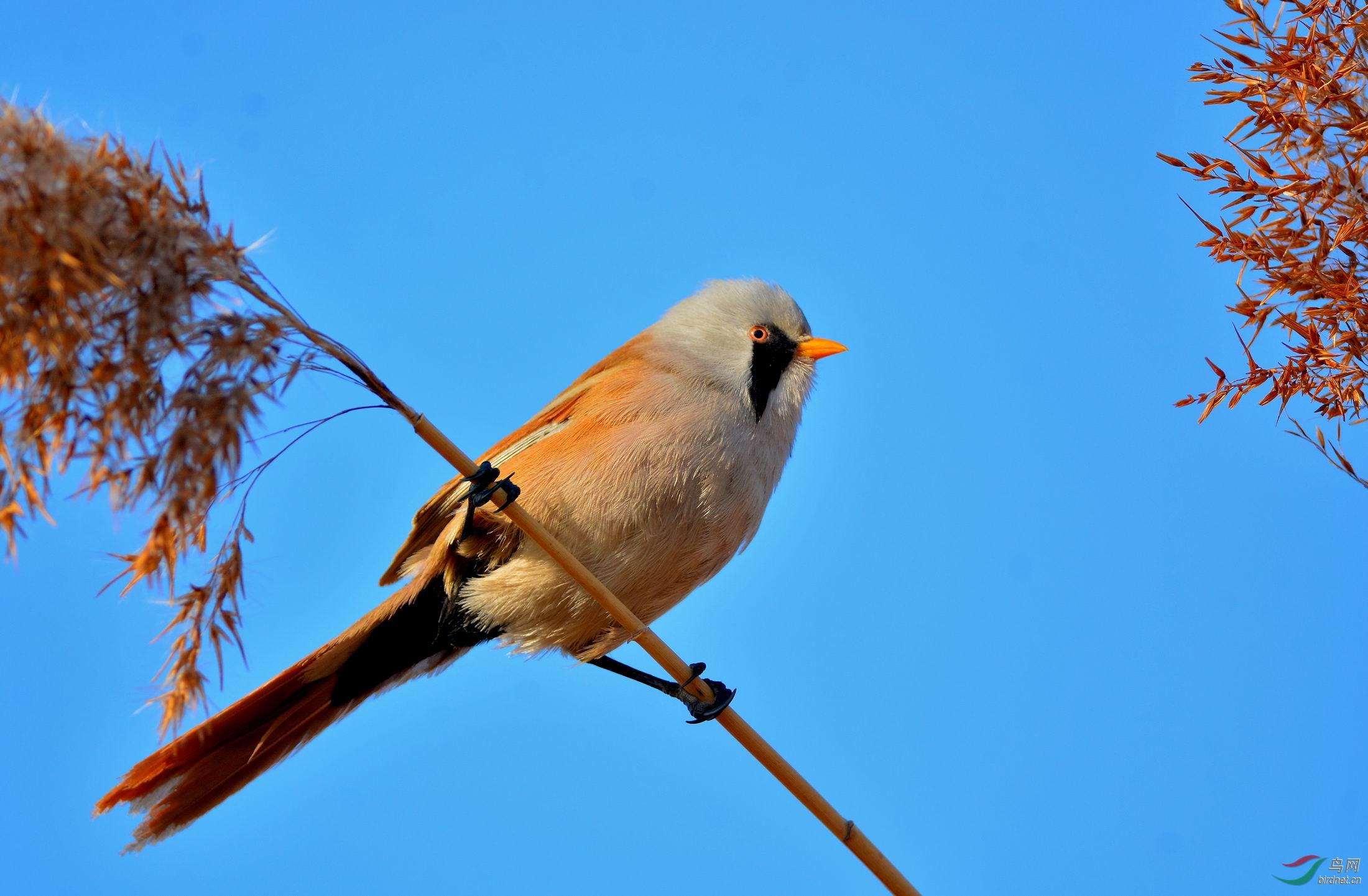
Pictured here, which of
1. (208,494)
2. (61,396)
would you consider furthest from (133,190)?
(208,494)

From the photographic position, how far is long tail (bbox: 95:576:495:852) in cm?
361

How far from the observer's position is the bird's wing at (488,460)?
414cm

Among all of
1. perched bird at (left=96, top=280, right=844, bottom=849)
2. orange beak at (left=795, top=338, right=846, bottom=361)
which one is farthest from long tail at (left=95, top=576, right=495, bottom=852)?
orange beak at (left=795, top=338, right=846, bottom=361)

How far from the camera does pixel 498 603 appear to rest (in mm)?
4141

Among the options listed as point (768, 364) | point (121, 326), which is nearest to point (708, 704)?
point (768, 364)

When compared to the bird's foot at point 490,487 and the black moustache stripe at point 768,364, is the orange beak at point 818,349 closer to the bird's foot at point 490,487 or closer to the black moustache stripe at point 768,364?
the black moustache stripe at point 768,364

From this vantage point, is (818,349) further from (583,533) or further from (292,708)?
(292,708)

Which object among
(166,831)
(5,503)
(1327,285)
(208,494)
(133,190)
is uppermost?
(166,831)

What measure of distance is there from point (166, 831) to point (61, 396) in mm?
2145

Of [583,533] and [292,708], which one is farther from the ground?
[292,708]

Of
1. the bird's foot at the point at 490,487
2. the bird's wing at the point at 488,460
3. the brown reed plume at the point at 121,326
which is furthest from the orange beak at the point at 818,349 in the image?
the brown reed plume at the point at 121,326

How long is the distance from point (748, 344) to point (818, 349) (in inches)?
10.8

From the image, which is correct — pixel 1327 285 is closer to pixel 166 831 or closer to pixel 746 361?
pixel 746 361

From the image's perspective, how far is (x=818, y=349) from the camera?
455cm
